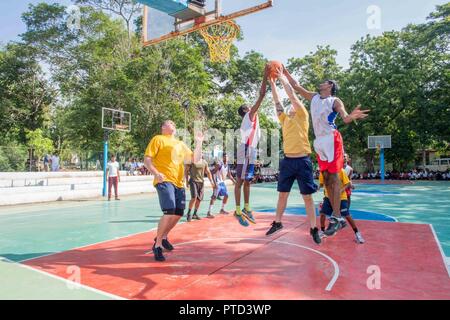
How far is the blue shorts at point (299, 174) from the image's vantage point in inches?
212

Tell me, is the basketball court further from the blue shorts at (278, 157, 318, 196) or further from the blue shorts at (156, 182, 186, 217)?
the blue shorts at (278, 157, 318, 196)

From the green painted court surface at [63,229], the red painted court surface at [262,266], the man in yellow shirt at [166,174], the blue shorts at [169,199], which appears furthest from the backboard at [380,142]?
the blue shorts at [169,199]

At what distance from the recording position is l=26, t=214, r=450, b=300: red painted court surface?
13.8 feet

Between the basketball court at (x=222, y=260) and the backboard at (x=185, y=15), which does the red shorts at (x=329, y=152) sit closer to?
the basketball court at (x=222, y=260)

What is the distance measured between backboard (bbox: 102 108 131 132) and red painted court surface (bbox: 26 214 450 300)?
11.2 meters

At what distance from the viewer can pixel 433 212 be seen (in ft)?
38.2

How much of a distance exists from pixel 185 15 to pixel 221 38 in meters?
1.72

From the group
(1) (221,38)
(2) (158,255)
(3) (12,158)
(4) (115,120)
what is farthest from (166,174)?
(3) (12,158)

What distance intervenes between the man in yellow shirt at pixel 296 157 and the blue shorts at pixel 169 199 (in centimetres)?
150

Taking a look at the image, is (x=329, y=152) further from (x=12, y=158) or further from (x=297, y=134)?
(x=12, y=158)

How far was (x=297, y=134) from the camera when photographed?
5.50 metres

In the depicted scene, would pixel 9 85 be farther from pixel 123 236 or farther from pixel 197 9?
pixel 123 236

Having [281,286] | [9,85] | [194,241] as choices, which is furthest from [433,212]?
[9,85]

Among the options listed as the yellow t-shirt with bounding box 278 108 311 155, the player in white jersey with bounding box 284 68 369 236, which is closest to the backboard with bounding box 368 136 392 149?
the player in white jersey with bounding box 284 68 369 236
